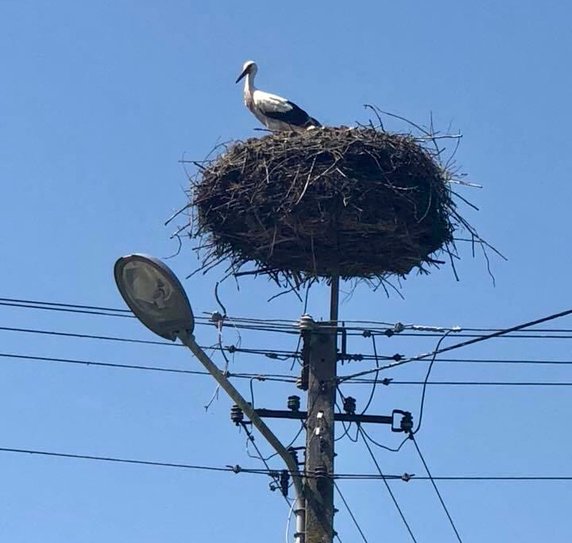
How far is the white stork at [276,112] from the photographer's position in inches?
476

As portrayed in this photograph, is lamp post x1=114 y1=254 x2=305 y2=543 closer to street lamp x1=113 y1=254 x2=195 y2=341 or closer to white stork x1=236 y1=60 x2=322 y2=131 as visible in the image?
street lamp x1=113 y1=254 x2=195 y2=341

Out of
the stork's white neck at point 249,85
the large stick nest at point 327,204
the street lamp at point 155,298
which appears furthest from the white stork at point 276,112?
the street lamp at point 155,298

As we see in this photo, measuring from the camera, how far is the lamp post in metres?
6.38

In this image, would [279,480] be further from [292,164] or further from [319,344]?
[292,164]

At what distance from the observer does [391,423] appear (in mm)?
7605

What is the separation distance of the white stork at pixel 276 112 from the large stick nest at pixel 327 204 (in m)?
1.84

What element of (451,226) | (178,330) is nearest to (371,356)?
(178,330)

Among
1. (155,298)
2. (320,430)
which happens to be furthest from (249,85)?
(155,298)

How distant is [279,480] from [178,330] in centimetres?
126

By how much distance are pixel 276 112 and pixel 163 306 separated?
6315 mm

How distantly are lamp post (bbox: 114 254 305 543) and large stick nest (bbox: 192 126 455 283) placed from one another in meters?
2.35

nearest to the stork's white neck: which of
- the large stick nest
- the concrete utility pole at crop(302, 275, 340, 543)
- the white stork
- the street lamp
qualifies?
the white stork

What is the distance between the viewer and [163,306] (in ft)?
21.2

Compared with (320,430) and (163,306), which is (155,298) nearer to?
(163,306)
